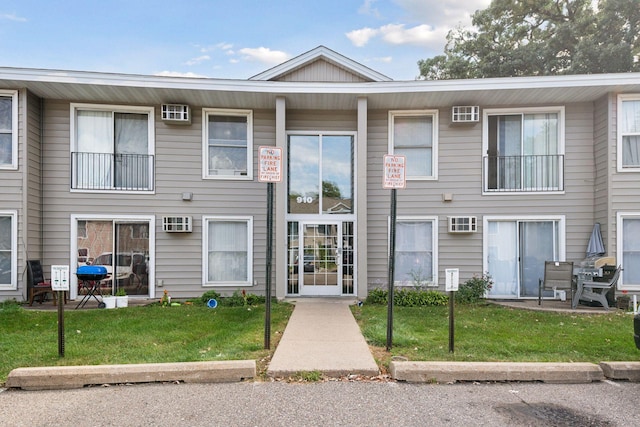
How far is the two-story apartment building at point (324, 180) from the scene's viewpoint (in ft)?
27.0

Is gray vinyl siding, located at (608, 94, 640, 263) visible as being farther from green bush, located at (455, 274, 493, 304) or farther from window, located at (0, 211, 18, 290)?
window, located at (0, 211, 18, 290)

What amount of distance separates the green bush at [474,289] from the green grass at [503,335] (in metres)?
0.84

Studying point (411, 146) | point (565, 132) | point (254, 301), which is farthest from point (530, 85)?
point (254, 301)

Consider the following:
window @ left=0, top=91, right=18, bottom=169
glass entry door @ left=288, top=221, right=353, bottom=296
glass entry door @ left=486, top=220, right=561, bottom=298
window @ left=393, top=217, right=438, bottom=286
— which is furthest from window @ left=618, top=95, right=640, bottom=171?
window @ left=0, top=91, right=18, bottom=169

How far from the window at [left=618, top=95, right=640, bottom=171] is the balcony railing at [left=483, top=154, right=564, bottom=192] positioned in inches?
44.2

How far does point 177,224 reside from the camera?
8602 mm

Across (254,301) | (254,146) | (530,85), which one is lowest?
(254,301)

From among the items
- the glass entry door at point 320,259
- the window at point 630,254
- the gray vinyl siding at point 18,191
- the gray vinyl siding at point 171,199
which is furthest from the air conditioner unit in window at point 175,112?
the window at point 630,254

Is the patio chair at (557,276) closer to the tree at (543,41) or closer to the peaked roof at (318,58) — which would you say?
the peaked roof at (318,58)

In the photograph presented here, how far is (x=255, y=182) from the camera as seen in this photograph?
8961mm

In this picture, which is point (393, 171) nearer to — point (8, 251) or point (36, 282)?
point (36, 282)

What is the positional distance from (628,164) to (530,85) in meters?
2.74

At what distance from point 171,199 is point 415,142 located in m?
5.78

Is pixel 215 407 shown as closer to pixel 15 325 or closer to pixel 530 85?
pixel 15 325
